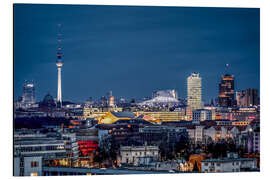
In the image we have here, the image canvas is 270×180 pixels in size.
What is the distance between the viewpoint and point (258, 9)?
11.4 metres

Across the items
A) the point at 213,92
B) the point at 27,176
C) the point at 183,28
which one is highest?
the point at 183,28

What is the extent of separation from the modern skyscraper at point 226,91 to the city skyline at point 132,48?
0.15m

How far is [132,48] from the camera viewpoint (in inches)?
482

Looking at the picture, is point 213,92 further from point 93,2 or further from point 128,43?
point 93,2

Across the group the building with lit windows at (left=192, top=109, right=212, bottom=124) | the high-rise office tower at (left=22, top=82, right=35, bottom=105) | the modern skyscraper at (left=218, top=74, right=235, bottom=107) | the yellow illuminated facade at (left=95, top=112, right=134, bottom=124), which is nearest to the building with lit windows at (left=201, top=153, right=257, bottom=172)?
the modern skyscraper at (left=218, top=74, right=235, bottom=107)

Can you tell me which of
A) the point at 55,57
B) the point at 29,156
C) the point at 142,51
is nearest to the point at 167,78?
the point at 142,51

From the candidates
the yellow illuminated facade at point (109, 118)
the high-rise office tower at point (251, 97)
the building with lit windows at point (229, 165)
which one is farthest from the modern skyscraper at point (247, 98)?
the yellow illuminated facade at point (109, 118)

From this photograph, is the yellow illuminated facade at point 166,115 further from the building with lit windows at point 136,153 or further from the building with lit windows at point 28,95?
the building with lit windows at point 28,95

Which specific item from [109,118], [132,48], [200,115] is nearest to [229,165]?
[132,48]

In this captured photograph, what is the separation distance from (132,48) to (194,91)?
175 centimetres

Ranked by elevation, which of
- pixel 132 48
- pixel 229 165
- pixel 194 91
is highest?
pixel 132 48

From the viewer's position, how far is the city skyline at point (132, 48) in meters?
11.4

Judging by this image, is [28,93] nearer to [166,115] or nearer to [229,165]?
[229,165]
